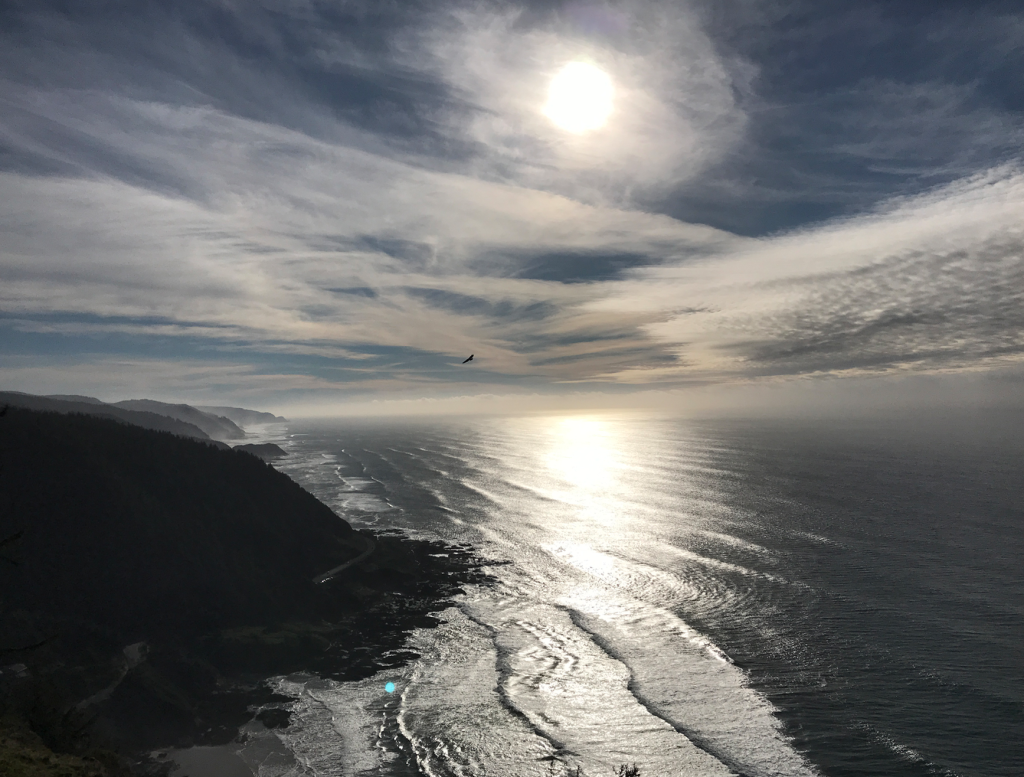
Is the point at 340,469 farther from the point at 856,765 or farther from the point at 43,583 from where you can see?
the point at 856,765

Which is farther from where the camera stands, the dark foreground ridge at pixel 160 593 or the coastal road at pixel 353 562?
the coastal road at pixel 353 562

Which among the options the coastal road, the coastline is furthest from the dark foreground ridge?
the coastal road

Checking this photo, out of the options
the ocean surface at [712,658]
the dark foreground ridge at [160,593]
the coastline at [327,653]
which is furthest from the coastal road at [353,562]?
the ocean surface at [712,658]

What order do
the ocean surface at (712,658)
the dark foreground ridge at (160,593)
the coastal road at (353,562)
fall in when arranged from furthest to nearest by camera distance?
the coastal road at (353,562), the dark foreground ridge at (160,593), the ocean surface at (712,658)

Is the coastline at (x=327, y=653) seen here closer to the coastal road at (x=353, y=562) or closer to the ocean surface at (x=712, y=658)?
the coastal road at (x=353, y=562)

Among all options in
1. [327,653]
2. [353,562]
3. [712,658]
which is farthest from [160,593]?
[712,658]

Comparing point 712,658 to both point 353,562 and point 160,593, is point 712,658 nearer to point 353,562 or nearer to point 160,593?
point 353,562
